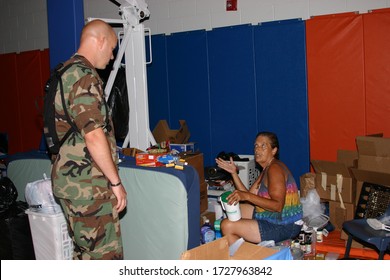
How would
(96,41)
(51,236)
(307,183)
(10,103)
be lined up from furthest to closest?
(10,103)
(307,183)
(51,236)
(96,41)

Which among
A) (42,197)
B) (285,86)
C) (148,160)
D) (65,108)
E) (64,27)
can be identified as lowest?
(42,197)

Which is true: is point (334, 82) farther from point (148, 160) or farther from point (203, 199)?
point (148, 160)

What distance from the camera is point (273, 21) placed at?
4.65 meters

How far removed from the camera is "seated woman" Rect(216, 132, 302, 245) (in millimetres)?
3039

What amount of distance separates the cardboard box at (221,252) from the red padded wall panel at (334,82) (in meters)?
2.20

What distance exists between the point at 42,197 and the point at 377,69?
3.25 metres

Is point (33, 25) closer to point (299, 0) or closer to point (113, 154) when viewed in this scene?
point (299, 0)

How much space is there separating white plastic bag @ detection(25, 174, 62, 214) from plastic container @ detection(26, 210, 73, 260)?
52 millimetres

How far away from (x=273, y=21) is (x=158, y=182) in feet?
8.78

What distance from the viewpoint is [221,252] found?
2371 mm

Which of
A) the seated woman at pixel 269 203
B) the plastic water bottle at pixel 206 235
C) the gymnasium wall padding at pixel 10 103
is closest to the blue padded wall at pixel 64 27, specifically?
the seated woman at pixel 269 203

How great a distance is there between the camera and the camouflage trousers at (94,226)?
2219 mm

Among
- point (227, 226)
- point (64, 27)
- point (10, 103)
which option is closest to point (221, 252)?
point (227, 226)

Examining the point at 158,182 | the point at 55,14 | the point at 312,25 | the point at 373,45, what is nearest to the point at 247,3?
the point at 312,25
